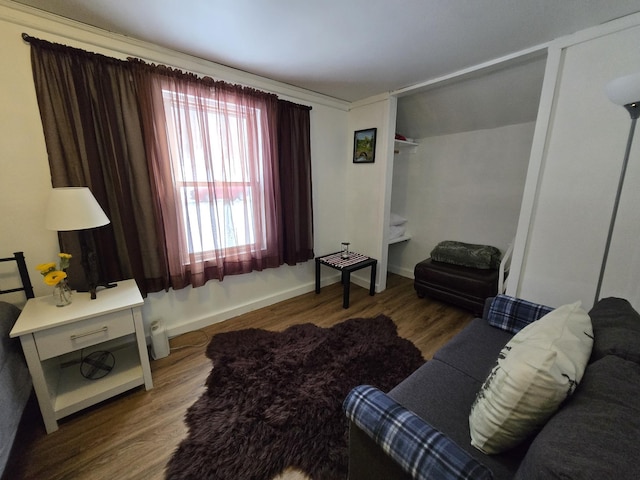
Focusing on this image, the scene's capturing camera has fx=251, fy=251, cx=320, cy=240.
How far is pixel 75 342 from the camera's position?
4.57 feet

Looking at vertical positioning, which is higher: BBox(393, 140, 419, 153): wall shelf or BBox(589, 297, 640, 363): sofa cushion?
BBox(393, 140, 419, 153): wall shelf

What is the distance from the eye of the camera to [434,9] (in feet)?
4.63

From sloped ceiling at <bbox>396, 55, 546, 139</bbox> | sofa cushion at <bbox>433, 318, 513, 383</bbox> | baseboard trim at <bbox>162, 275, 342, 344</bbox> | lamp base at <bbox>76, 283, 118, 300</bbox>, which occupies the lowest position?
baseboard trim at <bbox>162, 275, 342, 344</bbox>

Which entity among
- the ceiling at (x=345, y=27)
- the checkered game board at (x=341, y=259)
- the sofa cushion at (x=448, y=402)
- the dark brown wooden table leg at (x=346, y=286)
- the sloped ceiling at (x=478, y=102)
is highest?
the ceiling at (x=345, y=27)

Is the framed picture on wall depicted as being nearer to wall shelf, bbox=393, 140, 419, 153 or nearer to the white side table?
wall shelf, bbox=393, 140, 419, 153

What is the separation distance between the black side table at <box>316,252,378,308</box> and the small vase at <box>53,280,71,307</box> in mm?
2100

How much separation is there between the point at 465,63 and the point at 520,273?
Result: 70.9 inches

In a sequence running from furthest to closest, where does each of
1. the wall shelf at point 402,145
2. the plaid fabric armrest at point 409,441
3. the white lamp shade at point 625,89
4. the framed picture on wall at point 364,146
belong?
1. the wall shelf at point 402,145
2. the framed picture on wall at point 364,146
3. the white lamp shade at point 625,89
4. the plaid fabric armrest at point 409,441

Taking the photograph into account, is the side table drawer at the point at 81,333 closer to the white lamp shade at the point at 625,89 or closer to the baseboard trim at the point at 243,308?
the baseboard trim at the point at 243,308

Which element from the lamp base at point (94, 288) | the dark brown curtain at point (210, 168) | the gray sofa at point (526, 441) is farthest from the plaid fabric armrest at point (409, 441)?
the dark brown curtain at point (210, 168)

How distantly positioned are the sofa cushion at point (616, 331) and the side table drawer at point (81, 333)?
228 cm

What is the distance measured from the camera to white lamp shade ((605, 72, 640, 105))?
1.22 metres

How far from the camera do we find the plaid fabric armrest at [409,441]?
675 millimetres

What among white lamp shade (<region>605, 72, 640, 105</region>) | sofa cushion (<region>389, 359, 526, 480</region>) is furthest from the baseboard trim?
white lamp shade (<region>605, 72, 640, 105</region>)
